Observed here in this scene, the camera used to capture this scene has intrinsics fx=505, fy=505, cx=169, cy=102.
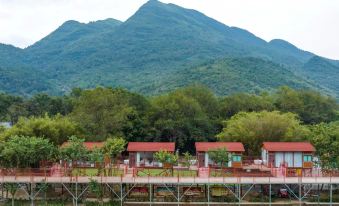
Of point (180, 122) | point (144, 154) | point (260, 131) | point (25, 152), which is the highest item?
point (180, 122)

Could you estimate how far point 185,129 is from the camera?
2591 inches

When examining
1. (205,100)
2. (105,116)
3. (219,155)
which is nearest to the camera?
(219,155)

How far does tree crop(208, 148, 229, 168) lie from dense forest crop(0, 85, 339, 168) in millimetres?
9264

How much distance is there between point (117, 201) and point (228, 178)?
29.8 ft

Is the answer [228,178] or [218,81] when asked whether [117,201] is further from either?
[218,81]

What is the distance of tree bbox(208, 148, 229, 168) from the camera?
44844mm

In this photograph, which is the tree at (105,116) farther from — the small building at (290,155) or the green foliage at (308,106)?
the green foliage at (308,106)

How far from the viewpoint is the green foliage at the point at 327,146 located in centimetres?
4493

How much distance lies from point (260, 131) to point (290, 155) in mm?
9554

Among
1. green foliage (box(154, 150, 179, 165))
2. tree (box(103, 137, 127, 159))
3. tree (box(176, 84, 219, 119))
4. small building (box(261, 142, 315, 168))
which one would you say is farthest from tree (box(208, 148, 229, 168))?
tree (box(176, 84, 219, 119))

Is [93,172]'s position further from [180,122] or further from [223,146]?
[180,122]

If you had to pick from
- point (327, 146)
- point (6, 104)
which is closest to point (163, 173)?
point (327, 146)

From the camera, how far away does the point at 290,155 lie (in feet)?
152

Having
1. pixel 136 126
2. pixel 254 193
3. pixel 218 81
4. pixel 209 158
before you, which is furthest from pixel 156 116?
pixel 218 81
